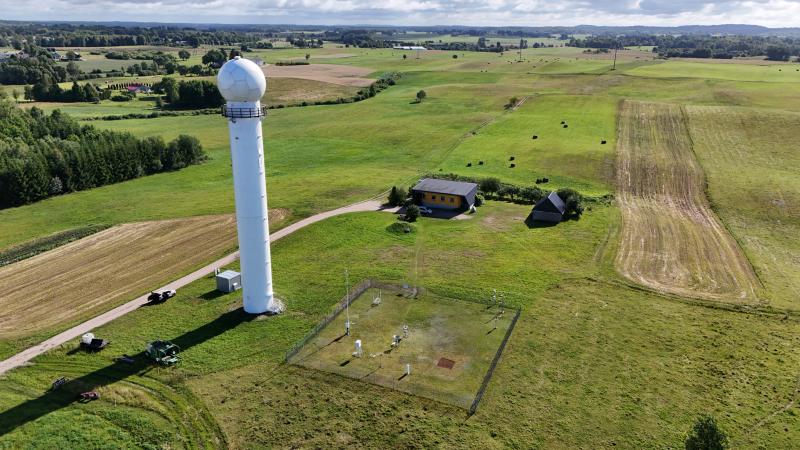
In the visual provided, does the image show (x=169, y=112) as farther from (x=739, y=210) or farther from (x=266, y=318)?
(x=739, y=210)

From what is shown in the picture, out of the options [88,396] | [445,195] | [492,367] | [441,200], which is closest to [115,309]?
[88,396]

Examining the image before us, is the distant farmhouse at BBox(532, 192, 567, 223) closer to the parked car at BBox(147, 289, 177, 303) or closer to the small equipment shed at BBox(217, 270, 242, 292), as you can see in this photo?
the small equipment shed at BBox(217, 270, 242, 292)

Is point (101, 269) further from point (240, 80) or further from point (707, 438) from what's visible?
point (707, 438)

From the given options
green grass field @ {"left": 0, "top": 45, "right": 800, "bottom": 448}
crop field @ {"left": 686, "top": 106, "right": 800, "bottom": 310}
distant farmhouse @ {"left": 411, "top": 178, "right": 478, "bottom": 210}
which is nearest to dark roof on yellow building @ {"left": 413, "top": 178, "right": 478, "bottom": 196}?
distant farmhouse @ {"left": 411, "top": 178, "right": 478, "bottom": 210}

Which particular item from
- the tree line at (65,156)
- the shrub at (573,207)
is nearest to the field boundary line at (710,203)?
the shrub at (573,207)

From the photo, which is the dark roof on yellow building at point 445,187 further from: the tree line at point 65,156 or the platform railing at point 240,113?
the tree line at point 65,156

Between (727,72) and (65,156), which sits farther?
(727,72)

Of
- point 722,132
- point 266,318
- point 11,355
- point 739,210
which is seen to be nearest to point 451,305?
point 266,318
